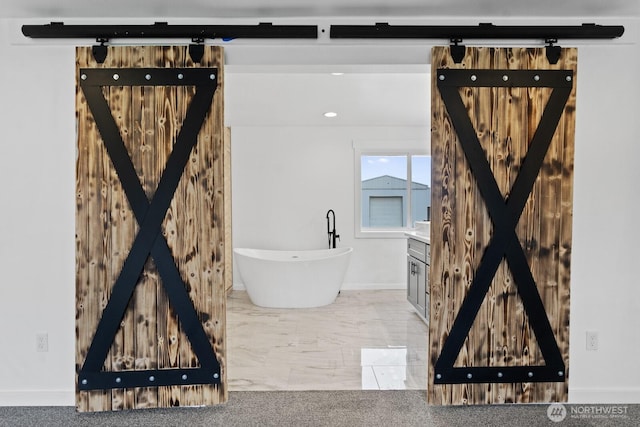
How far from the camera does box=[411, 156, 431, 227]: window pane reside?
605 centimetres

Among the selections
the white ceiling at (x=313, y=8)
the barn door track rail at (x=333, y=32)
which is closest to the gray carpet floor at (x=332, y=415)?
the barn door track rail at (x=333, y=32)

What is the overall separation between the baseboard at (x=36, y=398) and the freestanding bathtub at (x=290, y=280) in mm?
2462

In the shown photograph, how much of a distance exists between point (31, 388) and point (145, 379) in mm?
725

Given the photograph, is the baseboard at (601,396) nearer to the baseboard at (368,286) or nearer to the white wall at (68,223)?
the white wall at (68,223)

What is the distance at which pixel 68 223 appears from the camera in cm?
244

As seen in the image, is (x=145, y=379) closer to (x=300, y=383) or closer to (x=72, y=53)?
(x=300, y=383)

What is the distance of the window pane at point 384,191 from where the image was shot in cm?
604

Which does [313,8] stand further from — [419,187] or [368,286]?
[368,286]

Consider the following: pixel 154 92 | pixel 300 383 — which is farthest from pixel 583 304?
pixel 154 92

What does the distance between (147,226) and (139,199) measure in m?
0.16

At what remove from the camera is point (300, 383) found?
2770 mm

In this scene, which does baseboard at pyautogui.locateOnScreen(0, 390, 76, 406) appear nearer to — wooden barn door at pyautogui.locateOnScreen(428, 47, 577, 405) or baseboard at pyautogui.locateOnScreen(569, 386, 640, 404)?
wooden barn door at pyautogui.locateOnScreen(428, 47, 577, 405)

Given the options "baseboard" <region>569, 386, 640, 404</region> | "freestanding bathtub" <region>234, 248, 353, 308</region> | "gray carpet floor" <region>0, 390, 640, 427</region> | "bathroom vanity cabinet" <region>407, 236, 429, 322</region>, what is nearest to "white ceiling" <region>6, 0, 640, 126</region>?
"bathroom vanity cabinet" <region>407, 236, 429, 322</region>

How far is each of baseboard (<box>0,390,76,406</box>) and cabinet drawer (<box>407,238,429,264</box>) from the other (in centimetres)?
301
